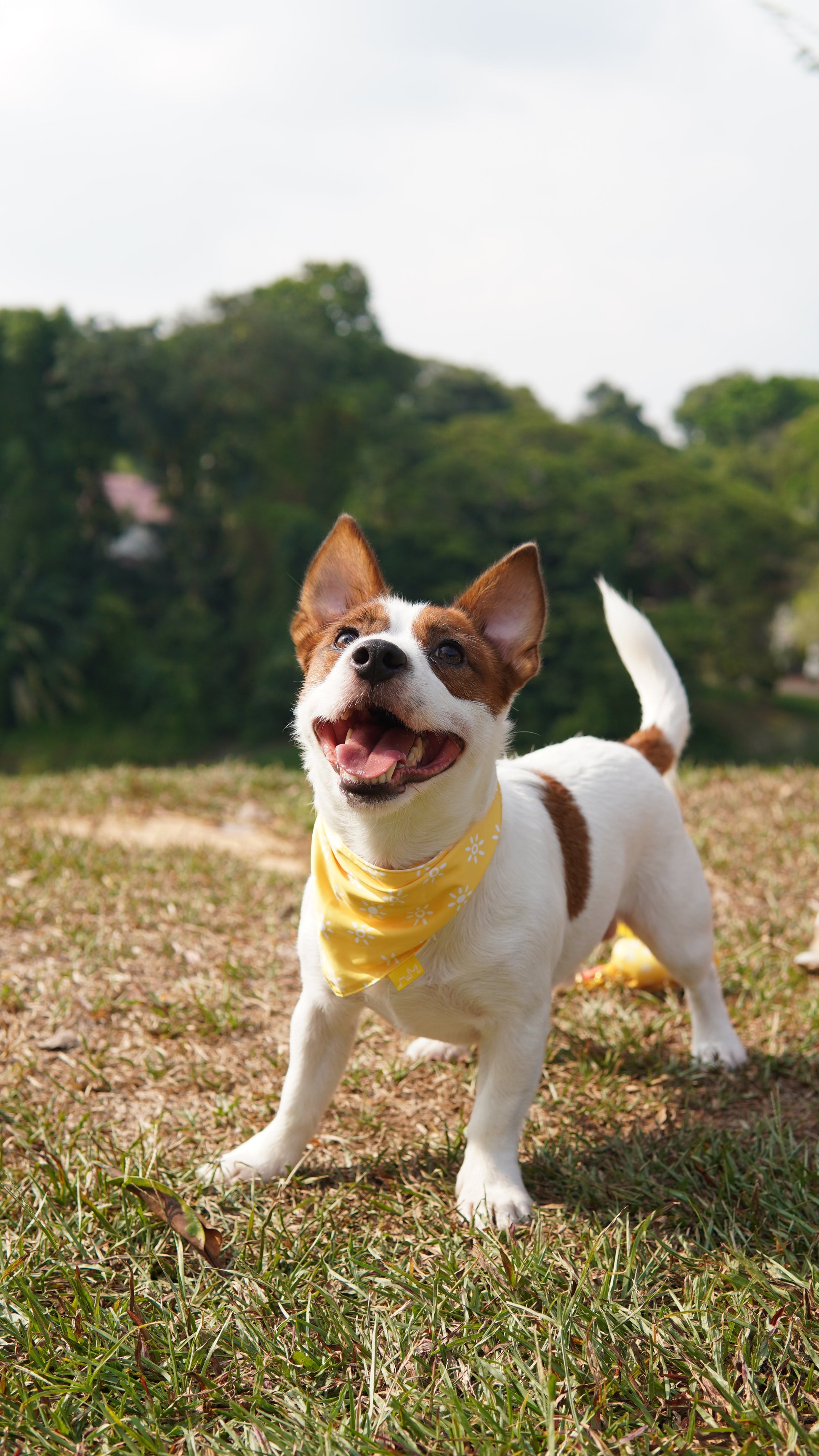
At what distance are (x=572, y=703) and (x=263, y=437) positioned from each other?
→ 529 inches

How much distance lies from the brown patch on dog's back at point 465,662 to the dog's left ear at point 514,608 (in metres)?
0.04

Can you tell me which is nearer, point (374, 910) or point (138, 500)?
point (374, 910)

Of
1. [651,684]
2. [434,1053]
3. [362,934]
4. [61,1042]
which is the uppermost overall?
[651,684]

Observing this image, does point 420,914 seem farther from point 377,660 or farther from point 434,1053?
point 434,1053

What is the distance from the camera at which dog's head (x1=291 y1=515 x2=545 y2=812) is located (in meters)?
2.41

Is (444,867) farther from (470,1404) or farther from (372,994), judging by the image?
(470,1404)

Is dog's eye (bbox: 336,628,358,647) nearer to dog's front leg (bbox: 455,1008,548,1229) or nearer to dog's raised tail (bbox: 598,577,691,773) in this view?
dog's front leg (bbox: 455,1008,548,1229)

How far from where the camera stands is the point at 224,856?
580cm

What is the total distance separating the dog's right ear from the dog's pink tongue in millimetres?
447

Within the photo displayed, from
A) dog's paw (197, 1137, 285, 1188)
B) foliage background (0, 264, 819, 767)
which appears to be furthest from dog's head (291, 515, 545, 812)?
foliage background (0, 264, 819, 767)

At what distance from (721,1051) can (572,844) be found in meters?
1.02

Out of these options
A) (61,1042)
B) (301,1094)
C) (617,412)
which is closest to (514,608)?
(301,1094)

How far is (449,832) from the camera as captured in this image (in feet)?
8.81

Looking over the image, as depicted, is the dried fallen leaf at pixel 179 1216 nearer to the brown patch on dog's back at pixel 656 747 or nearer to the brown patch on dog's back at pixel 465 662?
the brown patch on dog's back at pixel 465 662
